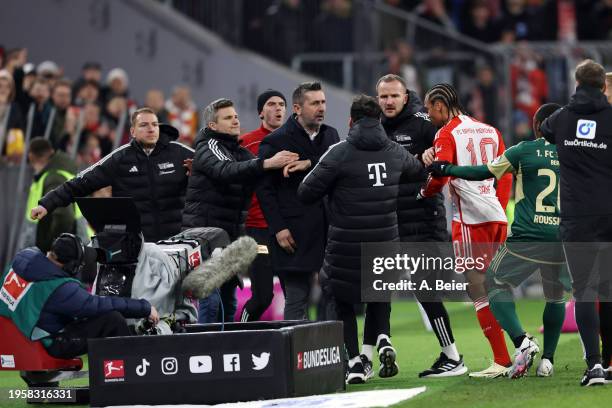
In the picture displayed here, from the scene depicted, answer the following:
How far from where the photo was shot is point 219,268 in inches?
437

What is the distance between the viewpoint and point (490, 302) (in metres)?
11.4

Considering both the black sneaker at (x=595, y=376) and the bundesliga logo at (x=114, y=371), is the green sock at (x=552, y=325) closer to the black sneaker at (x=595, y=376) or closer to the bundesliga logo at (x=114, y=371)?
the black sneaker at (x=595, y=376)

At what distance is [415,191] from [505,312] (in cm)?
131

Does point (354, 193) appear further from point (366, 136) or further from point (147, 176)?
point (147, 176)

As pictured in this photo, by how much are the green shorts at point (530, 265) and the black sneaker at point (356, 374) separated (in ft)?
3.70

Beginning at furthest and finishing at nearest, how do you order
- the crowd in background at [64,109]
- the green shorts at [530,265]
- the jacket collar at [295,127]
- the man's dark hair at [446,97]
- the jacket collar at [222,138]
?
the crowd in background at [64,109] < the jacket collar at [222,138] < the jacket collar at [295,127] < the man's dark hair at [446,97] < the green shorts at [530,265]

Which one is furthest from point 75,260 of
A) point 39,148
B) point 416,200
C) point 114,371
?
point 39,148

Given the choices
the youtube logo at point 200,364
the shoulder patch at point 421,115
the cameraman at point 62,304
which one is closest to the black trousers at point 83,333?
the cameraman at point 62,304

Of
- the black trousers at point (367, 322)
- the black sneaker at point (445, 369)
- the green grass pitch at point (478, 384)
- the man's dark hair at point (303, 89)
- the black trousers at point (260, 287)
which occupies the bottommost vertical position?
the green grass pitch at point (478, 384)

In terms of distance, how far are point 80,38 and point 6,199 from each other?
471 centimetres

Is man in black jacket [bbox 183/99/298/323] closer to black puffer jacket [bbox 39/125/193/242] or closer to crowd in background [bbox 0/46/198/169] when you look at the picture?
black puffer jacket [bbox 39/125/193/242]

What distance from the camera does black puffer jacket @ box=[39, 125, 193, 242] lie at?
42.4 ft

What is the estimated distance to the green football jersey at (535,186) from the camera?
11172 millimetres

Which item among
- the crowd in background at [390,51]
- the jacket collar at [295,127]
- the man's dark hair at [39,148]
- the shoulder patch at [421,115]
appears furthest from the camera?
the crowd in background at [390,51]
